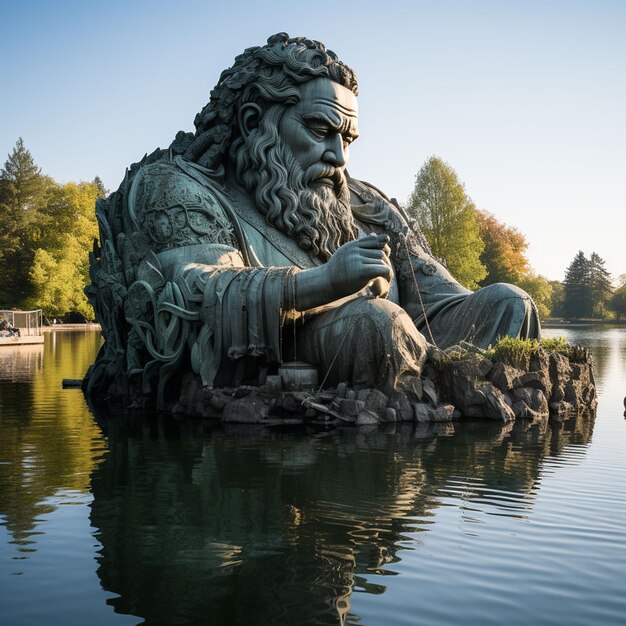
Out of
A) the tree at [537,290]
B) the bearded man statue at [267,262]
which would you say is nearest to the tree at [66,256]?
the tree at [537,290]

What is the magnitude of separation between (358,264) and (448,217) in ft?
103

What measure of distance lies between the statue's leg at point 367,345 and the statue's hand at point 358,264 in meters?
0.41

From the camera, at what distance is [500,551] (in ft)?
13.3

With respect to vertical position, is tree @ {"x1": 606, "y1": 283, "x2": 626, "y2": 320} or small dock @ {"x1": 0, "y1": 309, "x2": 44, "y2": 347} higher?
tree @ {"x1": 606, "y1": 283, "x2": 626, "y2": 320}

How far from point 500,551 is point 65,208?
5111 cm

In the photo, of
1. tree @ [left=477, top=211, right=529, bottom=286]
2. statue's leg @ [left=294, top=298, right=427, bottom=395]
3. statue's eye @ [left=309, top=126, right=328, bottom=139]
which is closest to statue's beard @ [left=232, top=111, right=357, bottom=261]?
statue's eye @ [left=309, top=126, right=328, bottom=139]

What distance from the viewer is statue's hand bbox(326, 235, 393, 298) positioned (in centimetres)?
770

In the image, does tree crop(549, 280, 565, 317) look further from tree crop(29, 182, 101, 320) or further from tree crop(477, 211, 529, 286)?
tree crop(29, 182, 101, 320)

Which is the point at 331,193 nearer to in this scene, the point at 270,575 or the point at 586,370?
the point at 586,370

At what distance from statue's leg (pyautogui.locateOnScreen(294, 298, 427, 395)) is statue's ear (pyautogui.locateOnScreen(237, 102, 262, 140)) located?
8.62 feet

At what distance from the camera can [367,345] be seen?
812cm

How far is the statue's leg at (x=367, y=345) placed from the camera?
807 cm

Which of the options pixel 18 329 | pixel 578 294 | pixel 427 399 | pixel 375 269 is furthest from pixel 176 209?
pixel 578 294

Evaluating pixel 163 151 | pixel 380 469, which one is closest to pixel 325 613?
pixel 380 469
